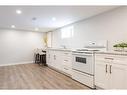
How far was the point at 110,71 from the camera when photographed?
2775mm

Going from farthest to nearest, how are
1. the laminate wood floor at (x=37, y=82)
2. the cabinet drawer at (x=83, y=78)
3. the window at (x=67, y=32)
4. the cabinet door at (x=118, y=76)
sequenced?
the window at (x=67, y=32)
the laminate wood floor at (x=37, y=82)
the cabinet drawer at (x=83, y=78)
the cabinet door at (x=118, y=76)

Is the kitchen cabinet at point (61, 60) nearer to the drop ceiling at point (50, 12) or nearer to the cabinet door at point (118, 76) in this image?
the drop ceiling at point (50, 12)

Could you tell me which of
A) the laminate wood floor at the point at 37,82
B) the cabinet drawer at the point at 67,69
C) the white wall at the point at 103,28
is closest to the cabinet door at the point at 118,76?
the laminate wood floor at the point at 37,82

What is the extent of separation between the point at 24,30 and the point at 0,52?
1930 millimetres

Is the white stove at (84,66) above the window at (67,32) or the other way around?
the other way around

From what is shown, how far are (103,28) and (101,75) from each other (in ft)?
5.34

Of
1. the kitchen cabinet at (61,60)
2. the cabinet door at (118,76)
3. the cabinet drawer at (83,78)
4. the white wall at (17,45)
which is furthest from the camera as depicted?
the white wall at (17,45)

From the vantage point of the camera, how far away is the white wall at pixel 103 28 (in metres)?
3.34

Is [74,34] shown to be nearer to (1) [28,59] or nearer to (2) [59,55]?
(2) [59,55]

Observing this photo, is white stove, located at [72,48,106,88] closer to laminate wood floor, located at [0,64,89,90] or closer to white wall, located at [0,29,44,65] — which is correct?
laminate wood floor, located at [0,64,89,90]

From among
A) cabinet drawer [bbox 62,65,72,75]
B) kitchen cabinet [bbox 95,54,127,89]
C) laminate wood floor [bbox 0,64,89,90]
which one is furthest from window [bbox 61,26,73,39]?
kitchen cabinet [bbox 95,54,127,89]

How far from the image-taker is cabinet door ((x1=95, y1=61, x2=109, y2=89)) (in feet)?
9.45

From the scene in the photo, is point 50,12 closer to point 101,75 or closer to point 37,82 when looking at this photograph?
point 37,82

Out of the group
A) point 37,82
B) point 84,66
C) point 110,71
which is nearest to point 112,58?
point 110,71
